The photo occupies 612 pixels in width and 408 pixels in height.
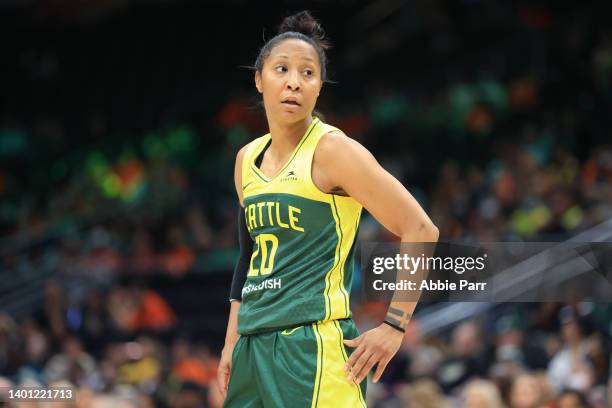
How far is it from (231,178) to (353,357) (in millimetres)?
9585

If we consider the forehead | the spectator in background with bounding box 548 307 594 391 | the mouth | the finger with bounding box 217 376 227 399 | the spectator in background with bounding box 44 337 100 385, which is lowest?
the finger with bounding box 217 376 227 399

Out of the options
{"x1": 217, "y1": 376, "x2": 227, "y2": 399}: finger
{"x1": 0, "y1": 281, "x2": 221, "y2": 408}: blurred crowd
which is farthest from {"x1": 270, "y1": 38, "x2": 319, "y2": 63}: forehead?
{"x1": 0, "y1": 281, "x2": 221, "y2": 408}: blurred crowd

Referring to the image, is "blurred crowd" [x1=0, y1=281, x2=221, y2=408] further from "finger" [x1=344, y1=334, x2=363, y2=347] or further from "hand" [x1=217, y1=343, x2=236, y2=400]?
"finger" [x1=344, y1=334, x2=363, y2=347]

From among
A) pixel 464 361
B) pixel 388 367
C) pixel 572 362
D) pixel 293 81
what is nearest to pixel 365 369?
pixel 293 81

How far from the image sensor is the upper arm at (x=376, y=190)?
13.4 ft

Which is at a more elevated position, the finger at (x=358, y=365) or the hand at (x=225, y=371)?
the hand at (x=225, y=371)

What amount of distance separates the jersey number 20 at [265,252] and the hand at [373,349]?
48 centimetres

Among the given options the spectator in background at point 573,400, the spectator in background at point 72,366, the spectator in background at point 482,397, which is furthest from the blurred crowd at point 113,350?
the spectator in background at point 573,400

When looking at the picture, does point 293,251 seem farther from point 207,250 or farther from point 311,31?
point 207,250

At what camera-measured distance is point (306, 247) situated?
4.19 metres

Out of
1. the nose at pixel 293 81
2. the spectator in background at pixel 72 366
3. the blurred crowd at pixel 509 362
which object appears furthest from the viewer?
the spectator in background at pixel 72 366

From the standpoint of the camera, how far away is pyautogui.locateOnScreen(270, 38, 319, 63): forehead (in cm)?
432

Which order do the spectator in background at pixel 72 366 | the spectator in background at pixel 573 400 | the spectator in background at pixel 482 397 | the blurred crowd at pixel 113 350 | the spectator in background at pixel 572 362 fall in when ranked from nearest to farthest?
the spectator in background at pixel 573 400, the spectator in background at pixel 482 397, the spectator in background at pixel 572 362, the blurred crowd at pixel 113 350, the spectator in background at pixel 72 366

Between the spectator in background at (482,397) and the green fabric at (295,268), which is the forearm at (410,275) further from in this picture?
the spectator in background at (482,397)
